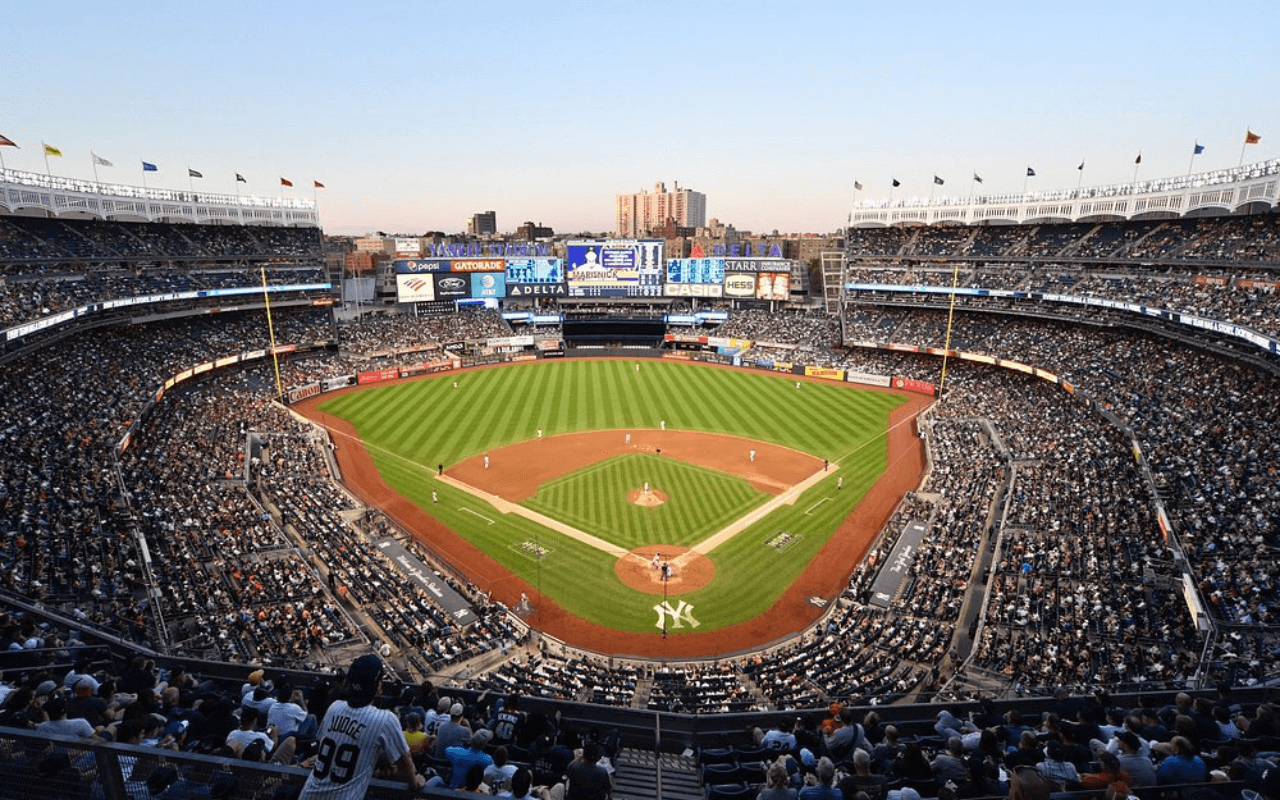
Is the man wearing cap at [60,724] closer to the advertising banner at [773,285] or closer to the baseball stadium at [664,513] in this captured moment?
the baseball stadium at [664,513]

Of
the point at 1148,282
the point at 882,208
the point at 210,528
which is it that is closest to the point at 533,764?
the point at 210,528

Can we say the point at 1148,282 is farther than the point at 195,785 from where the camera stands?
Yes

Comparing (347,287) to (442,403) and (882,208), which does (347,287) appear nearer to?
(442,403)

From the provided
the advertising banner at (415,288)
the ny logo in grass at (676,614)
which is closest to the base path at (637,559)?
the ny logo in grass at (676,614)

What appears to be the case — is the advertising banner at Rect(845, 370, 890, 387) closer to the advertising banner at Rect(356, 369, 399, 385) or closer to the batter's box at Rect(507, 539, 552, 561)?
the batter's box at Rect(507, 539, 552, 561)

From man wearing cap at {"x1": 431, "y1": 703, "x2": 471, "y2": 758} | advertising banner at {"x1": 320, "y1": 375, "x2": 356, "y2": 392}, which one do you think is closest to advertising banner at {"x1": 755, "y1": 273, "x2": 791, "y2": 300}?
advertising banner at {"x1": 320, "y1": 375, "x2": 356, "y2": 392}
